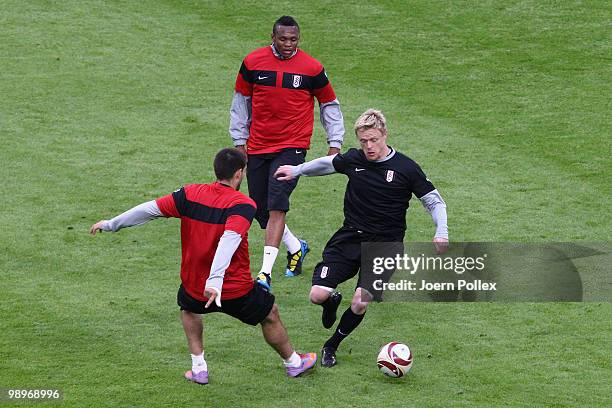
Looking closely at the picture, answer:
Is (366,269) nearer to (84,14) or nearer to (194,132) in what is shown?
(194,132)

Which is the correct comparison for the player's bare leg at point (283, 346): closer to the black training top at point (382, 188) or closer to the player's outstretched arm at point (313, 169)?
the black training top at point (382, 188)

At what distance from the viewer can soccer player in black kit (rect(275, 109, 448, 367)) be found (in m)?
11.0

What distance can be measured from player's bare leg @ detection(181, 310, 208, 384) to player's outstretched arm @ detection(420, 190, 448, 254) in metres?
2.20

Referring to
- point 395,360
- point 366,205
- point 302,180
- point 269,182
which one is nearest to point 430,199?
point 366,205

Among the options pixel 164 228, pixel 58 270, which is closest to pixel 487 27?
pixel 164 228

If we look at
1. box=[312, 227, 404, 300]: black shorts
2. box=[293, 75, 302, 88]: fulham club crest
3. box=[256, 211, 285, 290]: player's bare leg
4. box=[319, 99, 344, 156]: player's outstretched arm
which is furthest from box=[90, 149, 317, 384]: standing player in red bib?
box=[319, 99, 344, 156]: player's outstretched arm

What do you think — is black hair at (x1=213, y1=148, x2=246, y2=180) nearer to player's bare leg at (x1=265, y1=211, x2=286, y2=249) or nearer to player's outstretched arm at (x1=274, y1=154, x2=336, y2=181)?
player's outstretched arm at (x1=274, y1=154, x2=336, y2=181)

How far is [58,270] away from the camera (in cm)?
1338

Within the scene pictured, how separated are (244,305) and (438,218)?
6.29 ft

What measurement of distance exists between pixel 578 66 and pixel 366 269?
31.7 ft

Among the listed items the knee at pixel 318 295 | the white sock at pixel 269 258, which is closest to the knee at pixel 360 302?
the knee at pixel 318 295

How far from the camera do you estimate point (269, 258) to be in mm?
12969

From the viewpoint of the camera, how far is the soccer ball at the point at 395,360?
34.9ft

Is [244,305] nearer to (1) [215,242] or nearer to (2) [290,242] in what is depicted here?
(1) [215,242]
